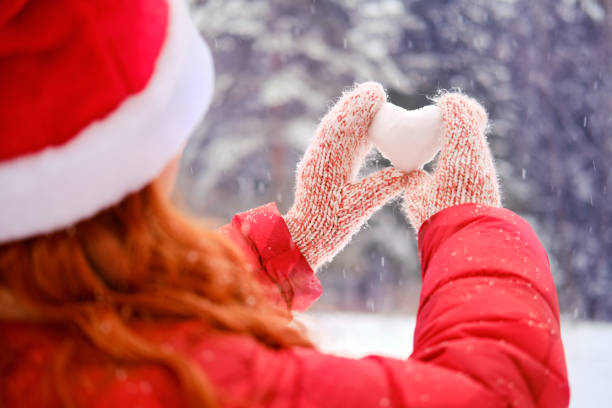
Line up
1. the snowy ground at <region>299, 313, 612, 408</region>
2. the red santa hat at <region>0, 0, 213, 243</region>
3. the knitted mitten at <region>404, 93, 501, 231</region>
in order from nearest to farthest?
1. the red santa hat at <region>0, 0, 213, 243</region>
2. the knitted mitten at <region>404, 93, 501, 231</region>
3. the snowy ground at <region>299, 313, 612, 408</region>

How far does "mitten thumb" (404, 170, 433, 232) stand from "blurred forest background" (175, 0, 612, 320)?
0.34 m

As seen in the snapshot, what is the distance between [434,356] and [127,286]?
0.86ft

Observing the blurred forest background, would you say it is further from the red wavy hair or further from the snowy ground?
the red wavy hair

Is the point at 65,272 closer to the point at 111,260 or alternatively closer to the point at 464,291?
the point at 111,260

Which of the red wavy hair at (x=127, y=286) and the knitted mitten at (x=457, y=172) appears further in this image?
the knitted mitten at (x=457, y=172)

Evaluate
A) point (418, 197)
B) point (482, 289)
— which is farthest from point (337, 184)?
point (482, 289)

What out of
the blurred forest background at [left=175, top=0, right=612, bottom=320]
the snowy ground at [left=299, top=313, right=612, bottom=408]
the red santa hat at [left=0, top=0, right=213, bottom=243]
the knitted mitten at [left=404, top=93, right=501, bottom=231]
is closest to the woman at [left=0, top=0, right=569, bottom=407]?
the red santa hat at [left=0, top=0, right=213, bottom=243]

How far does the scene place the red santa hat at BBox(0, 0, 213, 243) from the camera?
1.11ft

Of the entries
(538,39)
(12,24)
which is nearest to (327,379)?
(12,24)

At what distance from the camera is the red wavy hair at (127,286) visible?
0.35m

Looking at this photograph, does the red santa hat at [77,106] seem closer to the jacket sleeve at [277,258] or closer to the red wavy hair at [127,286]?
the red wavy hair at [127,286]

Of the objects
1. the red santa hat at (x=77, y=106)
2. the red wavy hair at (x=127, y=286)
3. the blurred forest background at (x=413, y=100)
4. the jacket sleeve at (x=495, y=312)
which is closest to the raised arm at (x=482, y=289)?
the jacket sleeve at (x=495, y=312)

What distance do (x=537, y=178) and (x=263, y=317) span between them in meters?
0.91

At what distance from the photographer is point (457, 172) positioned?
60 centimetres
